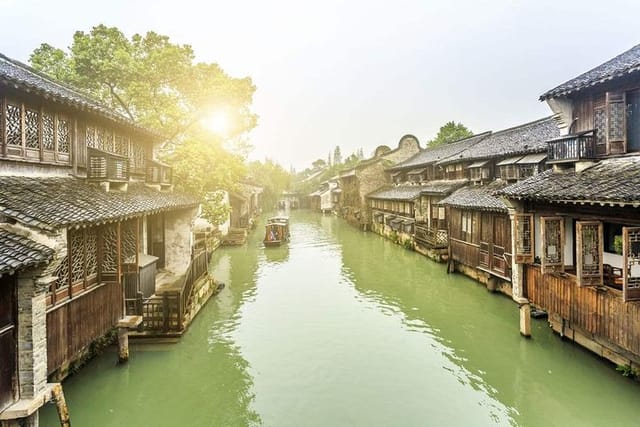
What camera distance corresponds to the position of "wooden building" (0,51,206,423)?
19.5ft

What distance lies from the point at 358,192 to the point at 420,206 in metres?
15.0

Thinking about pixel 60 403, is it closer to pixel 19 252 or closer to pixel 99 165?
pixel 19 252

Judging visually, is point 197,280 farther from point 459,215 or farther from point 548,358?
point 459,215

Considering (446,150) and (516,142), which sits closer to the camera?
(516,142)

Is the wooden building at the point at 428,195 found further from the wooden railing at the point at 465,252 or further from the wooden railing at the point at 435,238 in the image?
the wooden railing at the point at 465,252

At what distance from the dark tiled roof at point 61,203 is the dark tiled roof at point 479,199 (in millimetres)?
13145

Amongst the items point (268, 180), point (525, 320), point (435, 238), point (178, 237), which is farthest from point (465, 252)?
point (268, 180)

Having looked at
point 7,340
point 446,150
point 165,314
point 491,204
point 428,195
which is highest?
point 446,150

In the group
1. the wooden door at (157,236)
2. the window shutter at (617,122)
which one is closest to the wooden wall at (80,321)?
the wooden door at (157,236)

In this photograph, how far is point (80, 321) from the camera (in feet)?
26.0

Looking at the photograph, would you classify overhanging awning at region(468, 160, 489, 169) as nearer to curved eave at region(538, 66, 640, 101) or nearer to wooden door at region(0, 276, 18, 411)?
curved eave at region(538, 66, 640, 101)

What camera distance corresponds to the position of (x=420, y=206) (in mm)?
27922

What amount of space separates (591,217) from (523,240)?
2.05m

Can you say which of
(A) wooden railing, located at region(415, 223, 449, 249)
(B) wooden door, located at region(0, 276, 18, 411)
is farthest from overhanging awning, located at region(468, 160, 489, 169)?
(B) wooden door, located at region(0, 276, 18, 411)
